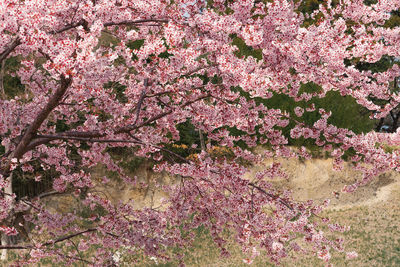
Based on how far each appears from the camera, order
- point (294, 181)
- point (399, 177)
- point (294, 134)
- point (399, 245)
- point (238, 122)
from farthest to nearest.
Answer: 1. point (399, 177)
2. point (294, 181)
3. point (399, 245)
4. point (294, 134)
5. point (238, 122)

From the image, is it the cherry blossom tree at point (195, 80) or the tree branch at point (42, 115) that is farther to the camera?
the tree branch at point (42, 115)

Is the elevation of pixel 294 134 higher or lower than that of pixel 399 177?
higher

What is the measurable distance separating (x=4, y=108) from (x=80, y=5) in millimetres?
1902

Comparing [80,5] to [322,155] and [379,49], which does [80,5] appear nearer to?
[379,49]

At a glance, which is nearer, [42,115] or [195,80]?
[42,115]

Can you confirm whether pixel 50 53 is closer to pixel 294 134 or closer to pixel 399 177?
pixel 294 134

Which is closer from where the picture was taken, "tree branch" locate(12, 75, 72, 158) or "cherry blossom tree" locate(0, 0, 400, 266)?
"cherry blossom tree" locate(0, 0, 400, 266)

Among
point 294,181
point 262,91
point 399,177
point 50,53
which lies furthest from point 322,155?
point 50,53

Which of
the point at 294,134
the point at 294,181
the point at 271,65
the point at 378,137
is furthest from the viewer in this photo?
the point at 294,181

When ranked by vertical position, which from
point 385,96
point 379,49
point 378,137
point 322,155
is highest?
point 379,49

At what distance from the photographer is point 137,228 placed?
5270mm

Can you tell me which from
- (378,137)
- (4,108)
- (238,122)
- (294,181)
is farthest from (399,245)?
(4,108)

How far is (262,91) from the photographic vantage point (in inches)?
132

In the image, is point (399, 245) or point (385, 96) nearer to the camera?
point (385, 96)
